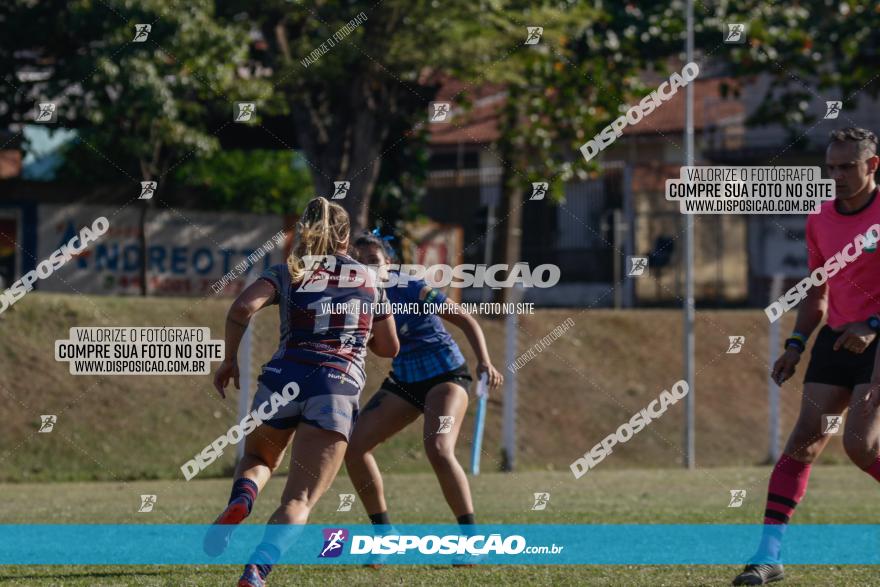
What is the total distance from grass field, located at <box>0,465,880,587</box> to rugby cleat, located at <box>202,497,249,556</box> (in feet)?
3.91

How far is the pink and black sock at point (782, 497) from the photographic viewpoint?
6906mm

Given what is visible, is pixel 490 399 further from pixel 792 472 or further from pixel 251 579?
pixel 251 579

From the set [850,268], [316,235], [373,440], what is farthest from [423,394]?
[850,268]

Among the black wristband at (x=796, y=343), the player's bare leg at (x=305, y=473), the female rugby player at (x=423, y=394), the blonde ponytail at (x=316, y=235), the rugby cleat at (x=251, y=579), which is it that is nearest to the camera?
the rugby cleat at (x=251, y=579)

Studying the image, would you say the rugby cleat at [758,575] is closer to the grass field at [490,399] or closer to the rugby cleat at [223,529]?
the rugby cleat at [223,529]

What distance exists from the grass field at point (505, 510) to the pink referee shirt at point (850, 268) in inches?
56.3

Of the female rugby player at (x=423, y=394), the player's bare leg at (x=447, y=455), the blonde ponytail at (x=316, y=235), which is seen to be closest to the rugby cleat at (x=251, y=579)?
the blonde ponytail at (x=316, y=235)

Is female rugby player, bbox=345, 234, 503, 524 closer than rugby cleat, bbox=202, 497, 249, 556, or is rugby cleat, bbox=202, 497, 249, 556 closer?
rugby cleat, bbox=202, 497, 249, 556

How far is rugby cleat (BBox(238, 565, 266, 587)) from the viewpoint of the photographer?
18.5 ft

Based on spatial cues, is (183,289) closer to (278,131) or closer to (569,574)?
(278,131)

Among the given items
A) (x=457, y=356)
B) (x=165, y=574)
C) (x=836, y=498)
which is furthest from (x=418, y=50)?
(x=165, y=574)

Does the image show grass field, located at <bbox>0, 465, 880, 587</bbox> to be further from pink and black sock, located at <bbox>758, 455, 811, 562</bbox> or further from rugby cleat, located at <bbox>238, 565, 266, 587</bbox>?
rugby cleat, located at <bbox>238, 565, 266, 587</bbox>

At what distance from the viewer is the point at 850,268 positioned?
22.4 feet

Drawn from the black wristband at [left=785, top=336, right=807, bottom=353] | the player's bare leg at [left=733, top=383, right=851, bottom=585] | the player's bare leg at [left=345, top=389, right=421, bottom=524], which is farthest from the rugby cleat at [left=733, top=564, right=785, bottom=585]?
the player's bare leg at [left=345, top=389, right=421, bottom=524]
